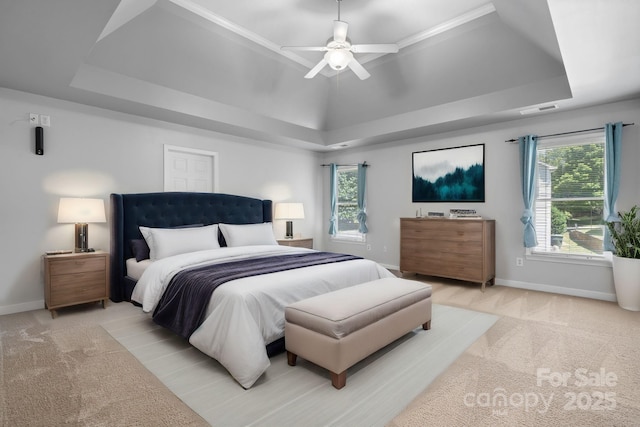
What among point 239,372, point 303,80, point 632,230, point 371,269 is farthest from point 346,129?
point 239,372

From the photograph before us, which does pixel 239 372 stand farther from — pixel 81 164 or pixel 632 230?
pixel 632 230

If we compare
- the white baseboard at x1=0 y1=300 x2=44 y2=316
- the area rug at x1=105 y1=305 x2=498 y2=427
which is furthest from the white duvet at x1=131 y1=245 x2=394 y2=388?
the white baseboard at x1=0 y1=300 x2=44 y2=316

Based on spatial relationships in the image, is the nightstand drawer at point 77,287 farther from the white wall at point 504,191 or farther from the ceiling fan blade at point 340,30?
the white wall at point 504,191

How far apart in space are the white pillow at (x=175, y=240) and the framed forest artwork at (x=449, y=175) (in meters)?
3.52

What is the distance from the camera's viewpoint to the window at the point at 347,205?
671 cm

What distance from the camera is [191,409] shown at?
6.17 feet

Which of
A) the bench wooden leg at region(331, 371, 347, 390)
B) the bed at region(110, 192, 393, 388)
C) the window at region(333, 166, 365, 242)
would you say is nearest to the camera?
the bench wooden leg at region(331, 371, 347, 390)

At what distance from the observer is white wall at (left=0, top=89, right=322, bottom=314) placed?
3.55 metres

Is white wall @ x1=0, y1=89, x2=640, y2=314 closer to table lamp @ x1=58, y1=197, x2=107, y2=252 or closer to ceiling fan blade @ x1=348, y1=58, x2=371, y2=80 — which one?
table lamp @ x1=58, y1=197, x2=107, y2=252

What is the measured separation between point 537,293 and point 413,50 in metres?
3.59

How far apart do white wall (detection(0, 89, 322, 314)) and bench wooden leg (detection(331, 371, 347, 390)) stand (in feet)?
11.6

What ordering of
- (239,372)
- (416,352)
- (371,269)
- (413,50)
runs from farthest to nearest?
(413,50) → (371,269) → (416,352) → (239,372)

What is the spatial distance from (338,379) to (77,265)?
125 inches

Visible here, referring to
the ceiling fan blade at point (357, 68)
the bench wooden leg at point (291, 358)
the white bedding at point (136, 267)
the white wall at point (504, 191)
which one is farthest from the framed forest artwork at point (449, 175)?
the white bedding at point (136, 267)
